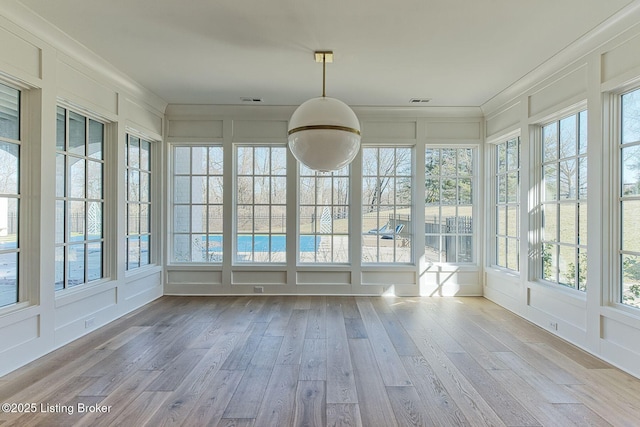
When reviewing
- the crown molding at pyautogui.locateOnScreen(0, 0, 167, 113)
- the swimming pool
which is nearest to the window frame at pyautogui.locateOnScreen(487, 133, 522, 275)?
the swimming pool

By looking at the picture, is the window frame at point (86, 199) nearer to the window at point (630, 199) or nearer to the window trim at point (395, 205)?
the window trim at point (395, 205)

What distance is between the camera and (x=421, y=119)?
4.77m

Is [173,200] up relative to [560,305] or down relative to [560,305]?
up

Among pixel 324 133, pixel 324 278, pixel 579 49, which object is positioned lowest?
pixel 324 278

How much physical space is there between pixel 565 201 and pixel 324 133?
2.79 meters

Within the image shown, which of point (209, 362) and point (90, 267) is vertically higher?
point (90, 267)

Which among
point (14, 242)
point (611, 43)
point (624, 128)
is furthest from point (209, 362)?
point (611, 43)

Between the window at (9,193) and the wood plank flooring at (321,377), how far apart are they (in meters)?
0.68

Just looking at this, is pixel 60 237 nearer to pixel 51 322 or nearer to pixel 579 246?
pixel 51 322

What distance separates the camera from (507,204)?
4312 mm

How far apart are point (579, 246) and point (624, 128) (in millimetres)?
1112

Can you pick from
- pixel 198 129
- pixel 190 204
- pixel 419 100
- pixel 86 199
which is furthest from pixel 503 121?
pixel 86 199

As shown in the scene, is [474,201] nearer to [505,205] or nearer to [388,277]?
[505,205]

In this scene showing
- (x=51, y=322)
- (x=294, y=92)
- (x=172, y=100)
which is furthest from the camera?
(x=172, y=100)
